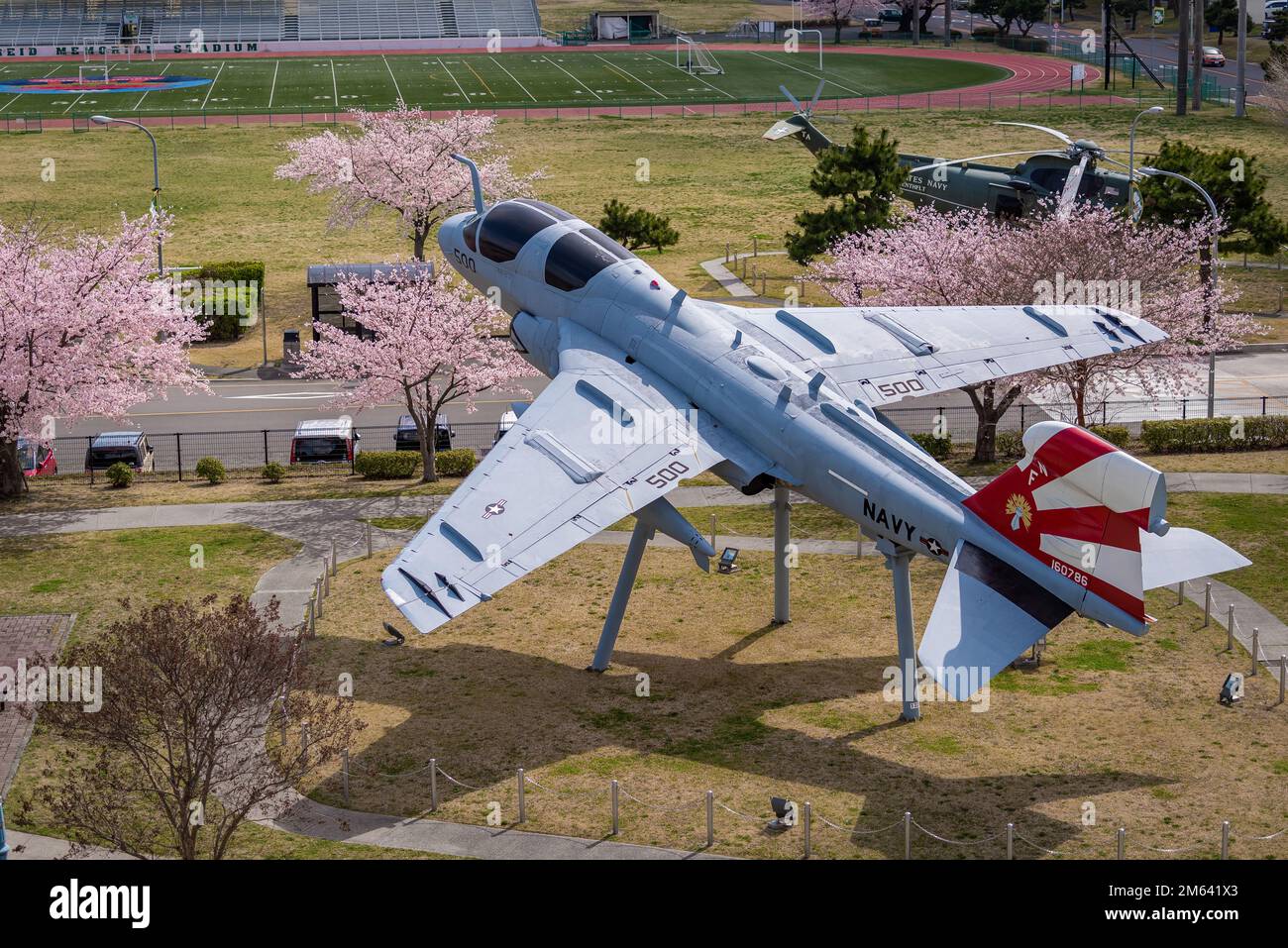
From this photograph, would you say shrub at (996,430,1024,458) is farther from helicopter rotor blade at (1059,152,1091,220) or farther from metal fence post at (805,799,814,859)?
metal fence post at (805,799,814,859)

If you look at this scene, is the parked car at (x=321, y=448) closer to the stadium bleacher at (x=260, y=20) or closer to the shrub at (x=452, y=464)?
the shrub at (x=452, y=464)

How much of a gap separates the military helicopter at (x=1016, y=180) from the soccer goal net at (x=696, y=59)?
72.2 m

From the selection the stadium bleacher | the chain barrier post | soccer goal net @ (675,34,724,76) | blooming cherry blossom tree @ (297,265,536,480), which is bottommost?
the chain barrier post

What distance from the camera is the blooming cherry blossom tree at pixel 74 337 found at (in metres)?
48.4

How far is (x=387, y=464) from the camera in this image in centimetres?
5291

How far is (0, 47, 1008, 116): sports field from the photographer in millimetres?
129625

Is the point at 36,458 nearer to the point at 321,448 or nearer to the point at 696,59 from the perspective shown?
the point at 321,448

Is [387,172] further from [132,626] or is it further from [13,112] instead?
[13,112]

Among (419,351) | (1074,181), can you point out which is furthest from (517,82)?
(419,351)

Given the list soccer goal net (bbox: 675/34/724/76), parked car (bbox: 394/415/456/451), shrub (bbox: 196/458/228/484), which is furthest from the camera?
soccer goal net (bbox: 675/34/724/76)

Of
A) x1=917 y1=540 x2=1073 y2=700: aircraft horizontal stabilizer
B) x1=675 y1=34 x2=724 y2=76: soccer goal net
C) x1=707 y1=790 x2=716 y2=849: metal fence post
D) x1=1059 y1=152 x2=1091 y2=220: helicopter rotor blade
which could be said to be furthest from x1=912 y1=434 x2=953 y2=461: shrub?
x1=675 y1=34 x2=724 y2=76: soccer goal net

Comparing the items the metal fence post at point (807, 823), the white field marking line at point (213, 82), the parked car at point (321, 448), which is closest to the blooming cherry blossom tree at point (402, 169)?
the parked car at point (321, 448)

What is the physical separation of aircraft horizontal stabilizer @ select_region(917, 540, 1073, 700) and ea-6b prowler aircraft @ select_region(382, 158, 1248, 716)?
0.04m

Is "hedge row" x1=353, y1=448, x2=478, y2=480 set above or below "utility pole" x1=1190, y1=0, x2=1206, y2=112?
below
